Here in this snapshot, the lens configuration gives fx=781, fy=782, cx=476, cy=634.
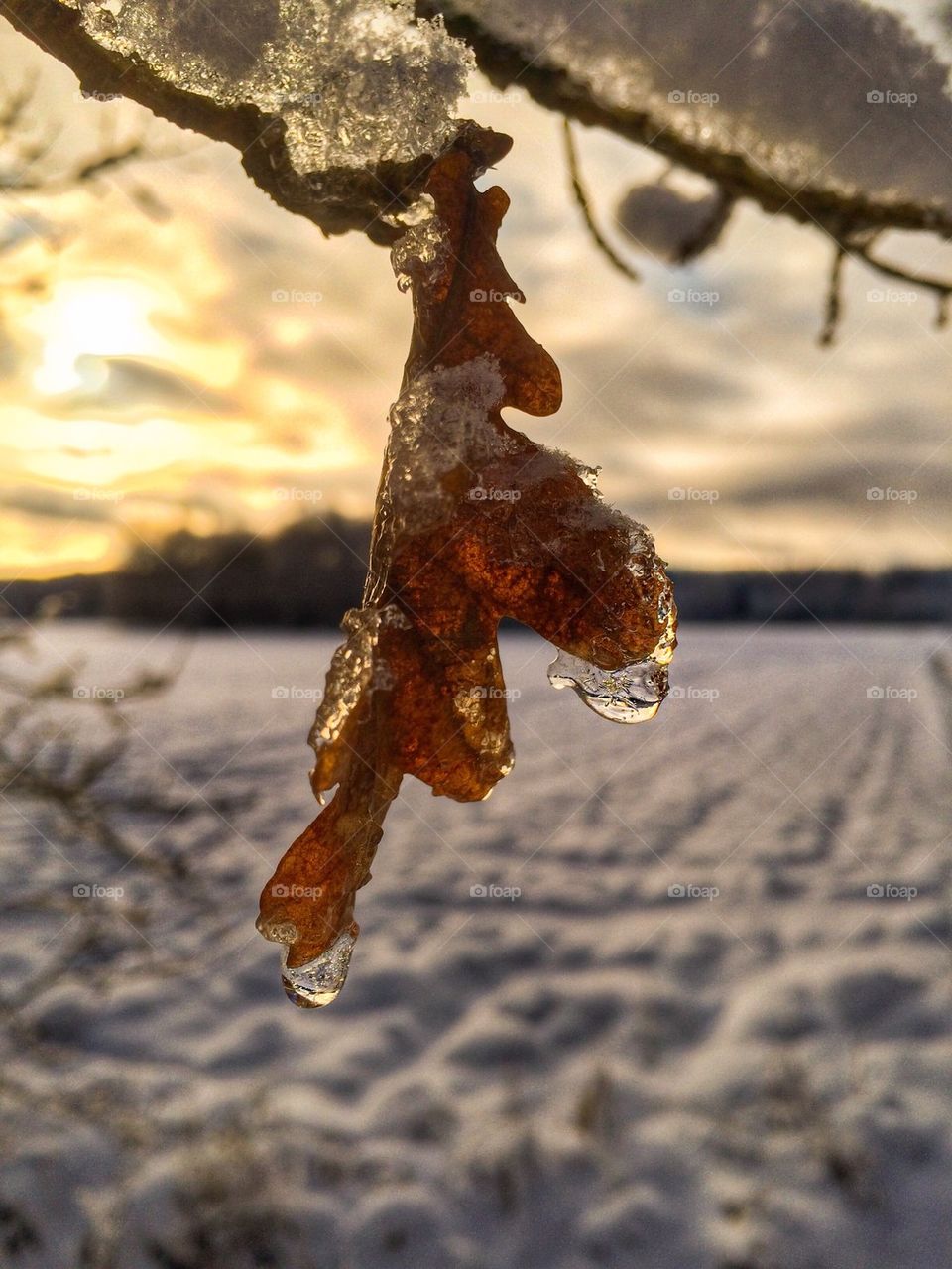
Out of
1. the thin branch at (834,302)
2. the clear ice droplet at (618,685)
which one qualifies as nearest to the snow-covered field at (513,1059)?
the thin branch at (834,302)

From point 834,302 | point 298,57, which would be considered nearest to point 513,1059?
point 834,302

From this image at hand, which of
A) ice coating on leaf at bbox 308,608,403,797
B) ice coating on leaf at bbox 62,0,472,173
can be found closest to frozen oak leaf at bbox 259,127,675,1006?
ice coating on leaf at bbox 308,608,403,797

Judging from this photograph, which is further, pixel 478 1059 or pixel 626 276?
pixel 478 1059

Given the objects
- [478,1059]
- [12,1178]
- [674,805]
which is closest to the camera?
[12,1178]

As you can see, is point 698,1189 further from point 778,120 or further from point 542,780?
point 542,780

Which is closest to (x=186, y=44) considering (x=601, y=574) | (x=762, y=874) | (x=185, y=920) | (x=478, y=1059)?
(x=601, y=574)

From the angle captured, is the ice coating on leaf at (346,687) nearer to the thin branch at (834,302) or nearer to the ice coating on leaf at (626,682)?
the ice coating on leaf at (626,682)

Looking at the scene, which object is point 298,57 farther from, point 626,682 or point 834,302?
point 834,302
